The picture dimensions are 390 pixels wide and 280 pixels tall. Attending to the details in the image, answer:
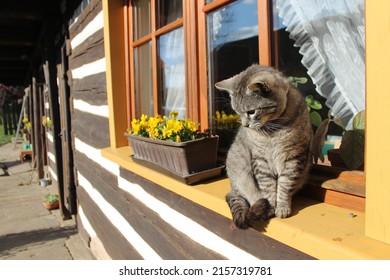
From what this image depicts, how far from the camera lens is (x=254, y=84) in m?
1.18

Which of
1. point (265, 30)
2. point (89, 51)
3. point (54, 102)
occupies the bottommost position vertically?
point (54, 102)

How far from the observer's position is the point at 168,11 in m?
2.26

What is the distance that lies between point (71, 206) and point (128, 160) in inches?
122

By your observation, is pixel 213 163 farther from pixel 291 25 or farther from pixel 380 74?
pixel 380 74

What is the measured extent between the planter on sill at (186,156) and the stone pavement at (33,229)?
9.24 ft

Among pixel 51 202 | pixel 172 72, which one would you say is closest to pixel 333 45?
pixel 172 72

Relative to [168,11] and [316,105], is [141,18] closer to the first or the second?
[168,11]

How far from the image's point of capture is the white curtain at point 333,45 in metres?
1.31

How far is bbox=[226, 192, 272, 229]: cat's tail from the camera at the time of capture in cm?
119

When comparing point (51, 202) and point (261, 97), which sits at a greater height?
point (261, 97)

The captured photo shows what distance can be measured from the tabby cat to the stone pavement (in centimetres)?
338

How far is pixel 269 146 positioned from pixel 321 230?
0.35 m

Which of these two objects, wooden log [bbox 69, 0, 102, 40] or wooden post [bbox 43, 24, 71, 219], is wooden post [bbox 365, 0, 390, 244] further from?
wooden post [bbox 43, 24, 71, 219]

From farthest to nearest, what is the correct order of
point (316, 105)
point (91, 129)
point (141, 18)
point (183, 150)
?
point (91, 129)
point (141, 18)
point (183, 150)
point (316, 105)
